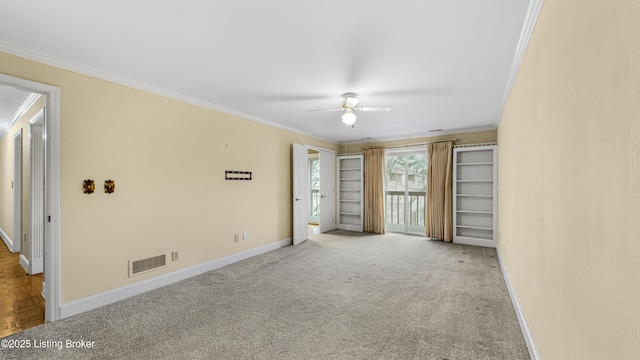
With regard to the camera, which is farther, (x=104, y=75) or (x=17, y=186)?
(x=17, y=186)

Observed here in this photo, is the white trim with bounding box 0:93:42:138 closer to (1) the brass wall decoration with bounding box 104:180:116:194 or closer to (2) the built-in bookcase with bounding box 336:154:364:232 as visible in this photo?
(1) the brass wall decoration with bounding box 104:180:116:194

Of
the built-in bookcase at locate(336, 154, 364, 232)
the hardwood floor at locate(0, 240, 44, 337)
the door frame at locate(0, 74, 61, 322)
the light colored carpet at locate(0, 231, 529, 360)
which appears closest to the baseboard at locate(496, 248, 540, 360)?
the light colored carpet at locate(0, 231, 529, 360)

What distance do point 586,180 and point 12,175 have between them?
749 centimetres

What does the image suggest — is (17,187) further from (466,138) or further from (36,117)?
(466,138)

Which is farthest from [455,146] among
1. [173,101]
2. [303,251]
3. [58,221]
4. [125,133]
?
[58,221]

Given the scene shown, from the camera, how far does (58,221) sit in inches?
99.5

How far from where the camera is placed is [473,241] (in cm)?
541

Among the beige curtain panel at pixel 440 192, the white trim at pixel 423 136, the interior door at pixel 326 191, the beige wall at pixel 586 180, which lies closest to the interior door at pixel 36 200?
the interior door at pixel 326 191

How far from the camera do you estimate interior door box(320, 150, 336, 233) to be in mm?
6801

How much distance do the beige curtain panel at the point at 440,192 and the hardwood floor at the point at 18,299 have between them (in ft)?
20.2

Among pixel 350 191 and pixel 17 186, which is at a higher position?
pixel 17 186

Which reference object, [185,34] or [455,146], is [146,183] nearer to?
[185,34]

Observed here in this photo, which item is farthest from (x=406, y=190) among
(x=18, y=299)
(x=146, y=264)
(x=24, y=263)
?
(x=24, y=263)

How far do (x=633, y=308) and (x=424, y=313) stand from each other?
2.08m
